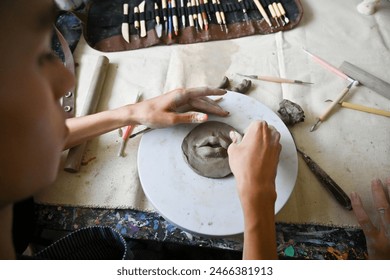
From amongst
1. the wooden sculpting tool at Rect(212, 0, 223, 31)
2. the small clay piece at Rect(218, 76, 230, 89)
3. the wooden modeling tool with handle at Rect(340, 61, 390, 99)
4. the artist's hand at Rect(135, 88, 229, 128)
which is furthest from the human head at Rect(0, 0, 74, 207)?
the wooden modeling tool with handle at Rect(340, 61, 390, 99)

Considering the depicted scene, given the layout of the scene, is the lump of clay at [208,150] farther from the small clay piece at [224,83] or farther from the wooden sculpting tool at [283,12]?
the wooden sculpting tool at [283,12]

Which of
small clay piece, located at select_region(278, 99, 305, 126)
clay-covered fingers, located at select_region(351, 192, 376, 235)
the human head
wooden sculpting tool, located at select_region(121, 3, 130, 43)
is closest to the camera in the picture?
the human head

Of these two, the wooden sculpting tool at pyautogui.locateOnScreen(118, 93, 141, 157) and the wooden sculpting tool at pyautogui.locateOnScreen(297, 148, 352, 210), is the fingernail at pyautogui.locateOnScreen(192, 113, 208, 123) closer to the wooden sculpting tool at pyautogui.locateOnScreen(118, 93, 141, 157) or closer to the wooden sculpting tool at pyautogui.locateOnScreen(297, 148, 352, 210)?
the wooden sculpting tool at pyautogui.locateOnScreen(118, 93, 141, 157)

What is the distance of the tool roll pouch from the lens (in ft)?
4.24

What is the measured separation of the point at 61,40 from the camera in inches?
48.3

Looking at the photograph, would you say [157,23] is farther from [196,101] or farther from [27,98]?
[27,98]

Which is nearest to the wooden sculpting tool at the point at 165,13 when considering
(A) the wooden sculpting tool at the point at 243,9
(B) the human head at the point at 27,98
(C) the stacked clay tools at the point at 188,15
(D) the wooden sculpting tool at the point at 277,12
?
(C) the stacked clay tools at the point at 188,15

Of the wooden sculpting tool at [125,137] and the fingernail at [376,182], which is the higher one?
the wooden sculpting tool at [125,137]

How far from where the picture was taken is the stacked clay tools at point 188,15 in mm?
1309

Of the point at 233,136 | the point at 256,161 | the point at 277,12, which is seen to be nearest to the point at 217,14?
the point at 277,12

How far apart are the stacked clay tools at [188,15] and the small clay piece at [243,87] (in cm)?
31

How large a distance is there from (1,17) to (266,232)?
66cm

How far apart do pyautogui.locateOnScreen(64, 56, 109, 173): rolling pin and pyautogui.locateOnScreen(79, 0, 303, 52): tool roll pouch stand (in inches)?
5.2
